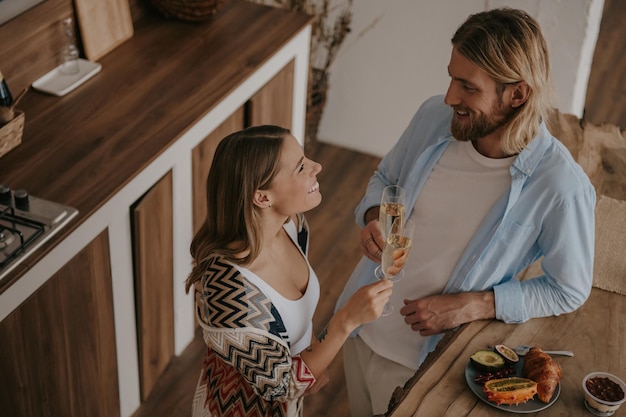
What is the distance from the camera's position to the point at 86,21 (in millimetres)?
3096

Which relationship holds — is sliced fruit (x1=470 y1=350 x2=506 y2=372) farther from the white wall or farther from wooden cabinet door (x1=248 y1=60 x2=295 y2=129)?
the white wall

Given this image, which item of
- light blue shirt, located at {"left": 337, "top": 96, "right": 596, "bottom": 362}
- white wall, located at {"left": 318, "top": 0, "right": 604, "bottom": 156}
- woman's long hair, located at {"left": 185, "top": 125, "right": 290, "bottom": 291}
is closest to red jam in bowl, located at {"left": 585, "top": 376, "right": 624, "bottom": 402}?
light blue shirt, located at {"left": 337, "top": 96, "right": 596, "bottom": 362}

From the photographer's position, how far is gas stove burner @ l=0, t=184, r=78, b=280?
2205 millimetres

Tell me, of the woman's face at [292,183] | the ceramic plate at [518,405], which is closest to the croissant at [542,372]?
the ceramic plate at [518,405]

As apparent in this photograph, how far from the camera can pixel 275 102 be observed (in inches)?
141

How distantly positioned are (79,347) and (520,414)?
4.79ft

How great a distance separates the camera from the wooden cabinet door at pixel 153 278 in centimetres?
279

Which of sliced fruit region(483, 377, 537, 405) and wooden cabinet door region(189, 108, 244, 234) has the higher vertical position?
sliced fruit region(483, 377, 537, 405)

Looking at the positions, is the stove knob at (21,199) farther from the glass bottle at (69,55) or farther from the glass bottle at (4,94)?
the glass bottle at (69,55)

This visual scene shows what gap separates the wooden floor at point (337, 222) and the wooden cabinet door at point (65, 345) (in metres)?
0.47

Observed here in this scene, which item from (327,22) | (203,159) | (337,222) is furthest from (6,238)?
(327,22)

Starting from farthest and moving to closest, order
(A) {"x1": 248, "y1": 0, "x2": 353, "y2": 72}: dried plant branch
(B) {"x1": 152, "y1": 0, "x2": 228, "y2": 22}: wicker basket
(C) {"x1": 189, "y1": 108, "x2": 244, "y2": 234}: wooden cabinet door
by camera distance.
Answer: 1. (A) {"x1": 248, "y1": 0, "x2": 353, "y2": 72}: dried plant branch
2. (B) {"x1": 152, "y1": 0, "x2": 228, "y2": 22}: wicker basket
3. (C) {"x1": 189, "y1": 108, "x2": 244, "y2": 234}: wooden cabinet door

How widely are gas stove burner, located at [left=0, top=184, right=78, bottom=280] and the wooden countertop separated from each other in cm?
3

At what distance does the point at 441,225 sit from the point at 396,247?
0.87 feet
